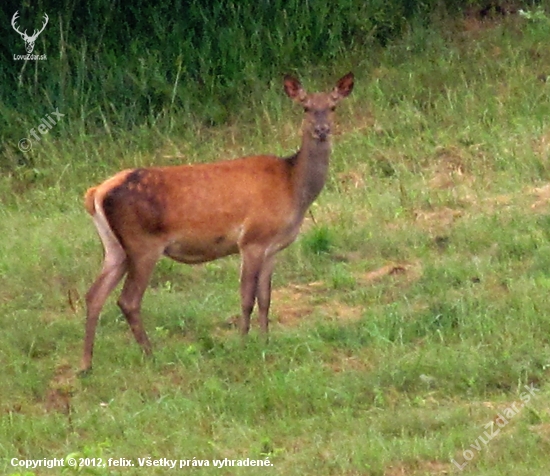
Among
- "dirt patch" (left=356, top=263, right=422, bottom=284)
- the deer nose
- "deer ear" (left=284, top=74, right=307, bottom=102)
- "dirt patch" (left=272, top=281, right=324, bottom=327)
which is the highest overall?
"deer ear" (left=284, top=74, right=307, bottom=102)

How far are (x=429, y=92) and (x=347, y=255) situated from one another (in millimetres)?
3450

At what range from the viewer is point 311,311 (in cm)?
908

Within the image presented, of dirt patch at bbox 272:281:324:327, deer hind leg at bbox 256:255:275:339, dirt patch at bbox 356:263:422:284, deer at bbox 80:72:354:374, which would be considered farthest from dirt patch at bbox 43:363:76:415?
dirt patch at bbox 356:263:422:284

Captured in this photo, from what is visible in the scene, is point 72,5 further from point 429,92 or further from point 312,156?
point 312,156

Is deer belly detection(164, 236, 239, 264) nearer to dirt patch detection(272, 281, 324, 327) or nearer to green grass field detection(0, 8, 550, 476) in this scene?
green grass field detection(0, 8, 550, 476)

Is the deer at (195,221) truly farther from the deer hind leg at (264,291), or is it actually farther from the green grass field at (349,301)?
the green grass field at (349,301)

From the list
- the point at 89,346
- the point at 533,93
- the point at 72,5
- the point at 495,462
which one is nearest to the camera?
the point at 495,462

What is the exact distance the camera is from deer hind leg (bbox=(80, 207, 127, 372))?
331 inches

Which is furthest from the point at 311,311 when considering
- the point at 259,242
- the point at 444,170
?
the point at 444,170

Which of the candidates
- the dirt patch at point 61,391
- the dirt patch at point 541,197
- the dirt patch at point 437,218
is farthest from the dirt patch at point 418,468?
the dirt patch at point 541,197

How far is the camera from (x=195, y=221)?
8.52 metres

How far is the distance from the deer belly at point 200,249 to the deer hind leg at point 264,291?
28cm

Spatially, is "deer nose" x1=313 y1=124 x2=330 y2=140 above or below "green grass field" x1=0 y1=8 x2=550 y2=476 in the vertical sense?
above

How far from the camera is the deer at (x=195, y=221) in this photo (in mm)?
8398
